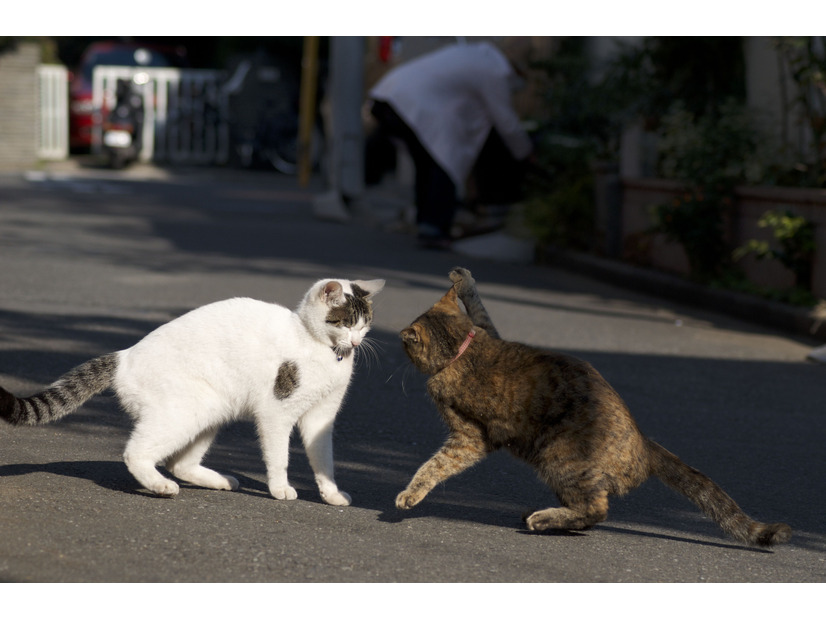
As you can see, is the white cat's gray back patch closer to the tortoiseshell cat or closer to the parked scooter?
the tortoiseshell cat

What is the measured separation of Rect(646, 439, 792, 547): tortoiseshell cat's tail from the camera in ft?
12.1

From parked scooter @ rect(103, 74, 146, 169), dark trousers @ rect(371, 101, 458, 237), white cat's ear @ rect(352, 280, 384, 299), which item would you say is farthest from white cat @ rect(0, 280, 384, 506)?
parked scooter @ rect(103, 74, 146, 169)

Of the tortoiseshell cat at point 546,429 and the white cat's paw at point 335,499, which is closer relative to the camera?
the tortoiseshell cat at point 546,429

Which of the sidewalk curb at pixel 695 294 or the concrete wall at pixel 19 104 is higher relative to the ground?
the concrete wall at pixel 19 104

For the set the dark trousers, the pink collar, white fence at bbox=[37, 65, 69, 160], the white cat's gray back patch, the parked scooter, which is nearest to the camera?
the white cat's gray back patch

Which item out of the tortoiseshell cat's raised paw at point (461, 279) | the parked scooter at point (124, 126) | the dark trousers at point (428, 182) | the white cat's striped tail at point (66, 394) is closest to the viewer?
the white cat's striped tail at point (66, 394)

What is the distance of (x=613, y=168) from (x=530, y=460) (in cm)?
826

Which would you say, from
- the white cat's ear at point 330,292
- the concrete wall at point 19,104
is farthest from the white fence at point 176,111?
the white cat's ear at point 330,292

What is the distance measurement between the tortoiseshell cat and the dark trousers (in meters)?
8.57

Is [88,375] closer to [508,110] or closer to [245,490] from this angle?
[245,490]

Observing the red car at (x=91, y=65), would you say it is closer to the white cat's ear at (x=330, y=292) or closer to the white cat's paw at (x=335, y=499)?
the white cat's ear at (x=330, y=292)

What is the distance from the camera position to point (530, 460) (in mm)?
3961

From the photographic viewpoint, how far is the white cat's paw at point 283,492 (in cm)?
413

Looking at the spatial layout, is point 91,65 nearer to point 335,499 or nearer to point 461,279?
point 461,279
